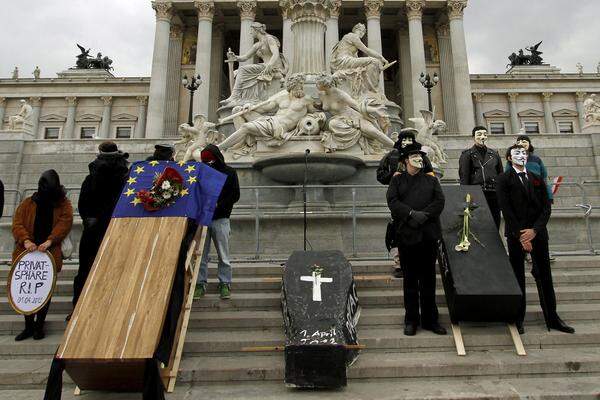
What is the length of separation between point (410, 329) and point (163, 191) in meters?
3.39

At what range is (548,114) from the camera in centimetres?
5659

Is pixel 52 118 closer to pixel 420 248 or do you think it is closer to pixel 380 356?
pixel 420 248

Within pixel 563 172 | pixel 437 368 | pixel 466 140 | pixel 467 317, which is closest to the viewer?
pixel 437 368

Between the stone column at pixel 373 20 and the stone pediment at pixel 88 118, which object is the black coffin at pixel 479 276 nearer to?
the stone column at pixel 373 20

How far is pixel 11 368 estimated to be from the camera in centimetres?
484

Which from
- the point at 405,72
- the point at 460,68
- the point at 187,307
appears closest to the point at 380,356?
the point at 187,307

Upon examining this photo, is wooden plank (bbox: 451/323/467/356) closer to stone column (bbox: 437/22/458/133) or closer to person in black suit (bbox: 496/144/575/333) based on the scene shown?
person in black suit (bbox: 496/144/575/333)

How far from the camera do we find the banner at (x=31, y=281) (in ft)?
18.2

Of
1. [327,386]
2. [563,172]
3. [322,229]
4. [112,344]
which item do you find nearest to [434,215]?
[327,386]

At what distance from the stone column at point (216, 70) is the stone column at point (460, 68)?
23999mm

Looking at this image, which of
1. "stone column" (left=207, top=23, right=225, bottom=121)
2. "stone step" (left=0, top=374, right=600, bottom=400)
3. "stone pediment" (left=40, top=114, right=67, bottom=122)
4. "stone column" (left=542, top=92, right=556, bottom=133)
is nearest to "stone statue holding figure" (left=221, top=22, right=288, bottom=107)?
"stone step" (left=0, top=374, right=600, bottom=400)

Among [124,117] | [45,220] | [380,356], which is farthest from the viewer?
[124,117]

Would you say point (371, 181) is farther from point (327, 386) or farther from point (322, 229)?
point (327, 386)

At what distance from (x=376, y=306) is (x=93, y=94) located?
6082cm
